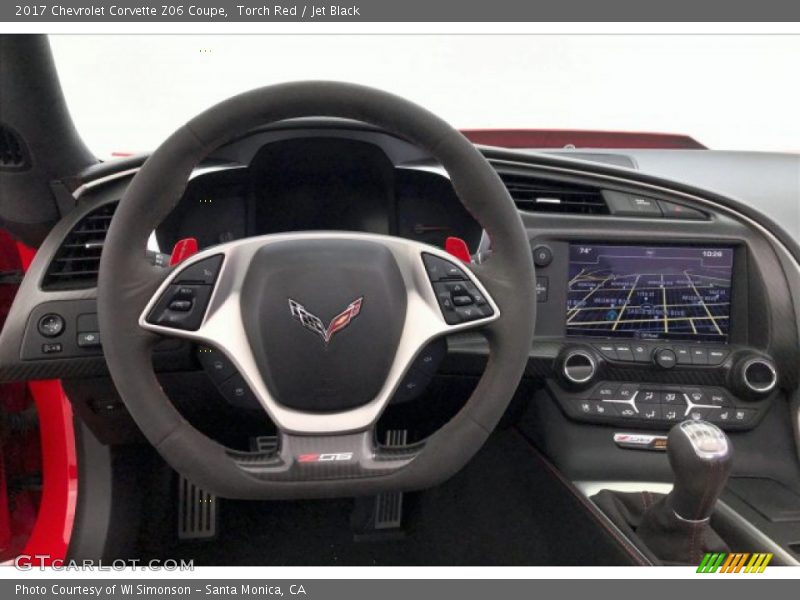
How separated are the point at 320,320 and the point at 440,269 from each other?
8.5 inches

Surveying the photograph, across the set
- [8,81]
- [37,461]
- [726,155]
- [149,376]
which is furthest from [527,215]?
[37,461]

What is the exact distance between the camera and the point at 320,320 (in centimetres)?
107

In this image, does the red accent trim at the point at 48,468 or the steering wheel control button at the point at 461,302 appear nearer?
the steering wheel control button at the point at 461,302

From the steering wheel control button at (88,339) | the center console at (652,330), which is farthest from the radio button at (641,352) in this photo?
the steering wheel control button at (88,339)

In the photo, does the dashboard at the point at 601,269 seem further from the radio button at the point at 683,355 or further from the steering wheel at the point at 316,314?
the steering wheel at the point at 316,314

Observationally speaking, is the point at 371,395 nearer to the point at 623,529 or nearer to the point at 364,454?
the point at 364,454

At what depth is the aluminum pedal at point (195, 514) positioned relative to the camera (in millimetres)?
1796

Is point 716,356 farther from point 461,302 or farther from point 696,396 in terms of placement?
point 461,302

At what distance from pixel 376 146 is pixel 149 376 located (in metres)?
0.72

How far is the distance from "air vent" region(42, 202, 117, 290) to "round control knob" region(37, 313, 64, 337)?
62 millimetres

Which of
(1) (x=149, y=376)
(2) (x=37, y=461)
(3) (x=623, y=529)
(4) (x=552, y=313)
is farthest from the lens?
(2) (x=37, y=461)

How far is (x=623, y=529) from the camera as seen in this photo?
1.29 meters

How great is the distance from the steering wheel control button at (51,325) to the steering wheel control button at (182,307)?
334 mm

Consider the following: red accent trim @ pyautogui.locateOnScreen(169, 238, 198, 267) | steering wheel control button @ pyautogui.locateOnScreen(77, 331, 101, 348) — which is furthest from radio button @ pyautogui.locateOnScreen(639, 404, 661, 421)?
steering wheel control button @ pyautogui.locateOnScreen(77, 331, 101, 348)
